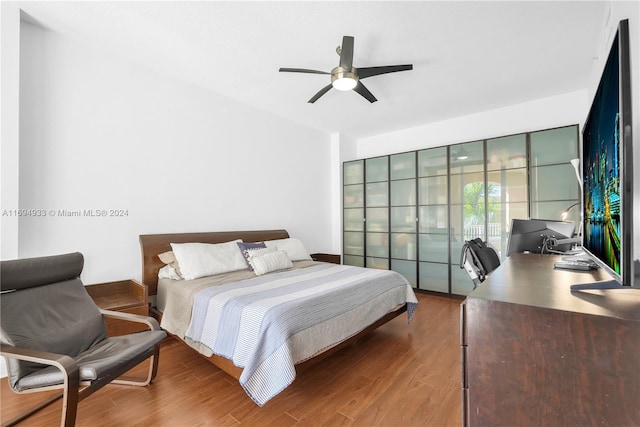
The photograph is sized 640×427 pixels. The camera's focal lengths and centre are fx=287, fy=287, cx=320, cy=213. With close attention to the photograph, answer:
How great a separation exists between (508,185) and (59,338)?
4488 mm

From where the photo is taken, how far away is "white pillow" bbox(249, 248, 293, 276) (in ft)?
9.60

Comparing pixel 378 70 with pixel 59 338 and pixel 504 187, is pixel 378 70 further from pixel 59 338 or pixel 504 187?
pixel 59 338

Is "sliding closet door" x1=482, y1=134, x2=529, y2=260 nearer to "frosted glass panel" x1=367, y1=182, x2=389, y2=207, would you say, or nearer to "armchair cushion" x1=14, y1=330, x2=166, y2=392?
"frosted glass panel" x1=367, y1=182, x2=389, y2=207

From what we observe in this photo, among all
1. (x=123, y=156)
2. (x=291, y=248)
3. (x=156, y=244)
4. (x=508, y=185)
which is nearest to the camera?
(x=123, y=156)

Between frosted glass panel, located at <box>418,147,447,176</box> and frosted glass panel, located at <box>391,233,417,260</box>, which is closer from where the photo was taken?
frosted glass panel, located at <box>418,147,447,176</box>

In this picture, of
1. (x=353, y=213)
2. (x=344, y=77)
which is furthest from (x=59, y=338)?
(x=353, y=213)

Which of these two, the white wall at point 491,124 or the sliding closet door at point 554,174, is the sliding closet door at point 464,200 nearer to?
the white wall at point 491,124

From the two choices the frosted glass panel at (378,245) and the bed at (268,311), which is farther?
the frosted glass panel at (378,245)

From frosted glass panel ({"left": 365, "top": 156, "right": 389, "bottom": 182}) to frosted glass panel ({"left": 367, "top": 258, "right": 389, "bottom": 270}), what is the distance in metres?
1.33

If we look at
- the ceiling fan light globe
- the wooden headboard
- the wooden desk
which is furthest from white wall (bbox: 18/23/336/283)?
the wooden desk

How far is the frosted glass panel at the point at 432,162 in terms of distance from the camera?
4.09 meters

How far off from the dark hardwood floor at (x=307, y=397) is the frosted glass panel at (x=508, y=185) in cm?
218

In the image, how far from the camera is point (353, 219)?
5109 millimetres

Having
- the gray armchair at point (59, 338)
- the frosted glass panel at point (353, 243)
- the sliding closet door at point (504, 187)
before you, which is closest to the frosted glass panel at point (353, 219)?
the frosted glass panel at point (353, 243)
